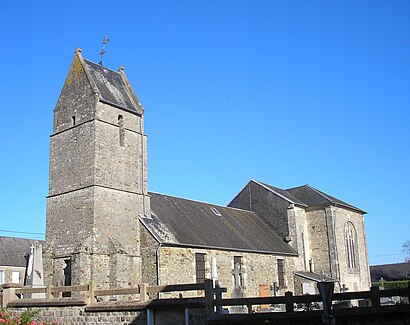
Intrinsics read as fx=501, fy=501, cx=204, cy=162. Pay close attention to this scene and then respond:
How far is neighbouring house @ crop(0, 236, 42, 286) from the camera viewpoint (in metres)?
44.8

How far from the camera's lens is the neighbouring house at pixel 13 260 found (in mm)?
44781

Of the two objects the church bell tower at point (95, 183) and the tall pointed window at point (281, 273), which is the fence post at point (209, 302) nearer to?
the church bell tower at point (95, 183)

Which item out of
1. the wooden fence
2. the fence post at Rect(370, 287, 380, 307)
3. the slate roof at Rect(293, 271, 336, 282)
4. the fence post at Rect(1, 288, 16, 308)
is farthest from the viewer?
the slate roof at Rect(293, 271, 336, 282)

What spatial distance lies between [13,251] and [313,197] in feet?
92.0

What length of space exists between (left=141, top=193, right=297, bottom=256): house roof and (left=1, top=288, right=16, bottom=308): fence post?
836cm

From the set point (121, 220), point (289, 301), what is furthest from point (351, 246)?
point (289, 301)

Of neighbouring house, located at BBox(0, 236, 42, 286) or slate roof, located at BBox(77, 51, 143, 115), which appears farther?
neighbouring house, located at BBox(0, 236, 42, 286)

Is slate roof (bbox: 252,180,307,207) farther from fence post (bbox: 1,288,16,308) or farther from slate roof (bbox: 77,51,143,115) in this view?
fence post (bbox: 1,288,16,308)

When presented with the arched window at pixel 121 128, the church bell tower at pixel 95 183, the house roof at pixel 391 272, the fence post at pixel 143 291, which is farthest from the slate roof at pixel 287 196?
the house roof at pixel 391 272

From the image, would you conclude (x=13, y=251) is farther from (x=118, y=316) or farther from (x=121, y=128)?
(x=118, y=316)

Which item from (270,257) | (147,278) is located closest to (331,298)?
(147,278)

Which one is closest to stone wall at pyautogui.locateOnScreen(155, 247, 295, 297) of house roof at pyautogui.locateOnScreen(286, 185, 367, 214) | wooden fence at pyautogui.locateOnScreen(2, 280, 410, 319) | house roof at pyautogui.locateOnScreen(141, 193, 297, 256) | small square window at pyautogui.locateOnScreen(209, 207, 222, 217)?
house roof at pyautogui.locateOnScreen(141, 193, 297, 256)

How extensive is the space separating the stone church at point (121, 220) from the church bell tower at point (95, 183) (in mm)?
52

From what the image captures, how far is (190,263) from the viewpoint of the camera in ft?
86.2
